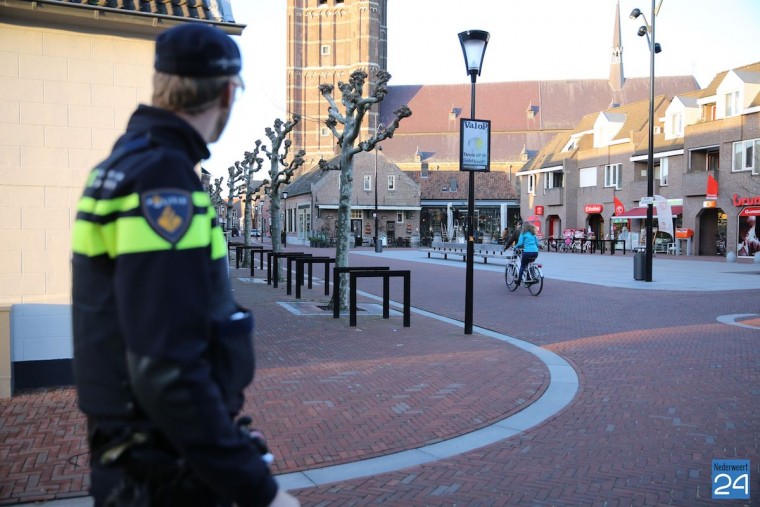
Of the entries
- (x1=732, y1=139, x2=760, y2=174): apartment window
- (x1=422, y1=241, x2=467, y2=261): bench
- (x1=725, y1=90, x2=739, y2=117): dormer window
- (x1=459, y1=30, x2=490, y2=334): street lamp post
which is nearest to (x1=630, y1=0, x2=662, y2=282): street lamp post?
(x1=459, y1=30, x2=490, y2=334): street lamp post

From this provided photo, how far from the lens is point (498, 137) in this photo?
7981cm

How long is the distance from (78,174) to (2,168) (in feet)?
2.18

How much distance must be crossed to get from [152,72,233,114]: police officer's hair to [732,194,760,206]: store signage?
37835 millimetres

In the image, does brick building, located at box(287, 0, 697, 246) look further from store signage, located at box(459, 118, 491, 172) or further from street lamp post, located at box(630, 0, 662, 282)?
store signage, located at box(459, 118, 491, 172)

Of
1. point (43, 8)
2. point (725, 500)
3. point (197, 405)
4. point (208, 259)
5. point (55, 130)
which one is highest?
point (43, 8)

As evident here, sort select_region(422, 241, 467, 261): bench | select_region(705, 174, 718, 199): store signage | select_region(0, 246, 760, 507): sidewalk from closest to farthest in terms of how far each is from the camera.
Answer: select_region(0, 246, 760, 507): sidewalk < select_region(422, 241, 467, 261): bench < select_region(705, 174, 718, 199): store signage

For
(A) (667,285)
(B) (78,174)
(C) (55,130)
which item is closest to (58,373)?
(B) (78,174)

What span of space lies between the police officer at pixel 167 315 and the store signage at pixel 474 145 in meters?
8.66

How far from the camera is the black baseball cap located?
1.64 meters

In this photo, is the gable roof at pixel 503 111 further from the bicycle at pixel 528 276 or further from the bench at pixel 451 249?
the bicycle at pixel 528 276

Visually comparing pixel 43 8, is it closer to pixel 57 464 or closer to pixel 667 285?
pixel 57 464

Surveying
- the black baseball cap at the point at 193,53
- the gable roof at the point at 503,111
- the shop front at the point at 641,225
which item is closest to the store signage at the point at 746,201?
the shop front at the point at 641,225

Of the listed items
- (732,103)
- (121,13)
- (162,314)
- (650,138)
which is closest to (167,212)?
(162,314)

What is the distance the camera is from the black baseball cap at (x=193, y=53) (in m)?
1.64
